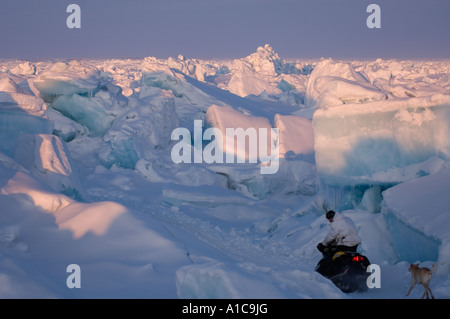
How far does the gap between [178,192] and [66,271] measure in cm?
552

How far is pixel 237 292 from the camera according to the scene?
10.1 ft

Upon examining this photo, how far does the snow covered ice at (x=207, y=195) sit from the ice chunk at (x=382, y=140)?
20 millimetres

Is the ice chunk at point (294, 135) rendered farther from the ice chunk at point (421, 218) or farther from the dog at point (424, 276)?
→ the dog at point (424, 276)

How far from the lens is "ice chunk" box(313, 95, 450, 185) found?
706cm

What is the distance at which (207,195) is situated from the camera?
385 inches

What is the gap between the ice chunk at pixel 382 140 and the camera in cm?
706

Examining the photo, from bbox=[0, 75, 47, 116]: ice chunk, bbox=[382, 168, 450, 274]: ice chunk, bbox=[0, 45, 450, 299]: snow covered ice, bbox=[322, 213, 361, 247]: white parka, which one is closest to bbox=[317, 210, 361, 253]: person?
bbox=[322, 213, 361, 247]: white parka

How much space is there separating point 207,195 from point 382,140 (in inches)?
154

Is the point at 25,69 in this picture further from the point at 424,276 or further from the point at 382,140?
the point at 424,276

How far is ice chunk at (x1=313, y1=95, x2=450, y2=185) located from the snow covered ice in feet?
0.07

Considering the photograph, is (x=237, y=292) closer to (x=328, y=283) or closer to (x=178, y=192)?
(x=328, y=283)

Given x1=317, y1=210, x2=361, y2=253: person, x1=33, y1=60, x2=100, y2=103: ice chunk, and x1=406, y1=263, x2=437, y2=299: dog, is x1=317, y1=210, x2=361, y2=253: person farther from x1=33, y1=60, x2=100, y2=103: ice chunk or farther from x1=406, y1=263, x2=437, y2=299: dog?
x1=33, y1=60, x2=100, y2=103: ice chunk
